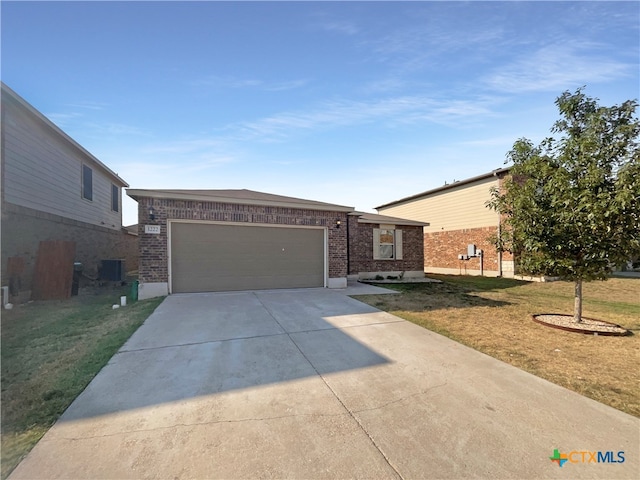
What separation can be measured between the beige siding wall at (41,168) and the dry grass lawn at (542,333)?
427 inches

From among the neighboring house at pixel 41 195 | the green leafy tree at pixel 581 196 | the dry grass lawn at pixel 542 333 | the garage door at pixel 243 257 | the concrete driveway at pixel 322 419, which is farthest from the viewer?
the garage door at pixel 243 257

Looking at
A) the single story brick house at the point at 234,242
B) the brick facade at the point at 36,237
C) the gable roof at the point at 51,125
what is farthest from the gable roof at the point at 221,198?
the gable roof at the point at 51,125

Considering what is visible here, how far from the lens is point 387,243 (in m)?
14.7

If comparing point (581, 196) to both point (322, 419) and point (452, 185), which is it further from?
point (452, 185)

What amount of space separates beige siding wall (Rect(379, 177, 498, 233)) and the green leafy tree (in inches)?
374

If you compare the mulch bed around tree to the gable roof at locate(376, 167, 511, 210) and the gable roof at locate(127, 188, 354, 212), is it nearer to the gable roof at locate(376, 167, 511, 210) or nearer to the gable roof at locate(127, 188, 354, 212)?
the gable roof at locate(127, 188, 354, 212)

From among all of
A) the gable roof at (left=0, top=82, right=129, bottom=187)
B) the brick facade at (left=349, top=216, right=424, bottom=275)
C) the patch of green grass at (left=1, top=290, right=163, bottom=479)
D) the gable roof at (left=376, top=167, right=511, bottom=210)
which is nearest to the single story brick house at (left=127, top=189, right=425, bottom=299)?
the patch of green grass at (left=1, top=290, right=163, bottom=479)

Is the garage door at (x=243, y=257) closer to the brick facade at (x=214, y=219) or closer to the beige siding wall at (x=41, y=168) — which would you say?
the brick facade at (x=214, y=219)

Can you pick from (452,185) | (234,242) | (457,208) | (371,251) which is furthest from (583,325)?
(452,185)

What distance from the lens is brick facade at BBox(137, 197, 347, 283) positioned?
341 inches

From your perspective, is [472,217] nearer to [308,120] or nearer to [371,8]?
[308,120]

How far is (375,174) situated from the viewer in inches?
562

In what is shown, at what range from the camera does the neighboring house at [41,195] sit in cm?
816

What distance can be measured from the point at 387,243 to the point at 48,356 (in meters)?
12.9
